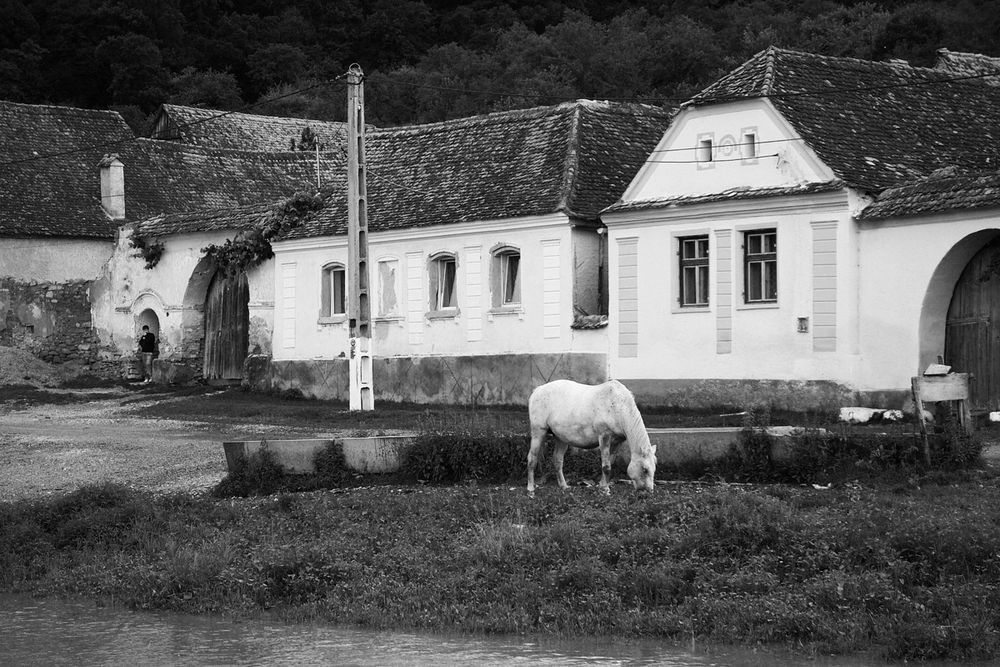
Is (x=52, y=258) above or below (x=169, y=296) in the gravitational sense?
above

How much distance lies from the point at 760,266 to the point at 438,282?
8.28 m

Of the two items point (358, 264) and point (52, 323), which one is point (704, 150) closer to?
point (358, 264)

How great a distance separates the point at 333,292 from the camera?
3741cm

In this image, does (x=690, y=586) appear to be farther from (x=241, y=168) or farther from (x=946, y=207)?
(x=241, y=168)

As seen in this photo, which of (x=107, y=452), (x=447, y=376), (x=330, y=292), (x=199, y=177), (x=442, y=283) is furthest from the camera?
(x=199, y=177)

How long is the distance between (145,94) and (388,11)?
16.0 m

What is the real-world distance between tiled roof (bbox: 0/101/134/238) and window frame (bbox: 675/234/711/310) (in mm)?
20967

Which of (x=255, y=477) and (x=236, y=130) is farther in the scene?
(x=236, y=130)

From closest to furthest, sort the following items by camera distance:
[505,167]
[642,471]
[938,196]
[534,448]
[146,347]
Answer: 1. [642,471]
2. [534,448]
3. [938,196]
4. [505,167]
5. [146,347]

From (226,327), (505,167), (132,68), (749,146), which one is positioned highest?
(132,68)

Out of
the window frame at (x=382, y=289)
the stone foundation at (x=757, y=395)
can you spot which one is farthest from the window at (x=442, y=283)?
the stone foundation at (x=757, y=395)

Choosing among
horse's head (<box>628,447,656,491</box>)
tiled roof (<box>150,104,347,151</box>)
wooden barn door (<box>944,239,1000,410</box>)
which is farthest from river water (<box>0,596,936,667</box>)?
tiled roof (<box>150,104,347,151</box>)

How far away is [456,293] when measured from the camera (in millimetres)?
34781

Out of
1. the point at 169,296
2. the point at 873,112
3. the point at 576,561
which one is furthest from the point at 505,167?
the point at 576,561
